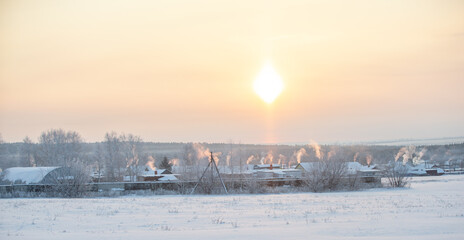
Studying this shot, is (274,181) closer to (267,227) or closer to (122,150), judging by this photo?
(267,227)

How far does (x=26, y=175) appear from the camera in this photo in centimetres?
5431

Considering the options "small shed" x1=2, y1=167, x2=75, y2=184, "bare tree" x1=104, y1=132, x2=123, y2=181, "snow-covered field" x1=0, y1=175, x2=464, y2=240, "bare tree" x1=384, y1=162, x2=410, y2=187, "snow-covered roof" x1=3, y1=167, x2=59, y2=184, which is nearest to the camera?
"snow-covered field" x1=0, y1=175, x2=464, y2=240

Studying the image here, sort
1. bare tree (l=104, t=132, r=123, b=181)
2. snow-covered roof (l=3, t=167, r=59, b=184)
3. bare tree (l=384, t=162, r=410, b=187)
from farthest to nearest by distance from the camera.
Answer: bare tree (l=104, t=132, r=123, b=181)
snow-covered roof (l=3, t=167, r=59, b=184)
bare tree (l=384, t=162, r=410, b=187)

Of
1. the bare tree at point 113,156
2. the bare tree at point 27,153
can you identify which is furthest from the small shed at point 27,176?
the bare tree at point 27,153

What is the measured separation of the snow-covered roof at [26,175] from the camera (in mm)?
52625

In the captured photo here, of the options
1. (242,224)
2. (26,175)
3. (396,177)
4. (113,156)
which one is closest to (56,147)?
(113,156)

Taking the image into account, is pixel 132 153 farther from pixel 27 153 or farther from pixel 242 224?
pixel 242 224

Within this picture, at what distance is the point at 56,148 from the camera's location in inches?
3637

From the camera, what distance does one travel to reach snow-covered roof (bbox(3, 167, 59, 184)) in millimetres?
52625

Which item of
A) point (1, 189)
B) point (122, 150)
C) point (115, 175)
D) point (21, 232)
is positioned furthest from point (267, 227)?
point (122, 150)

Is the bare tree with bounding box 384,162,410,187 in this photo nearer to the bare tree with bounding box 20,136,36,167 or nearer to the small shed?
the small shed

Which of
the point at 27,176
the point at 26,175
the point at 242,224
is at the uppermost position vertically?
the point at 26,175

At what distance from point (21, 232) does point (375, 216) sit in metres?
13.2

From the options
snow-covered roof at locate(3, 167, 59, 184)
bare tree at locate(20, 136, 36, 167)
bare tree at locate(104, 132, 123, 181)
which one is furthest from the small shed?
bare tree at locate(20, 136, 36, 167)
